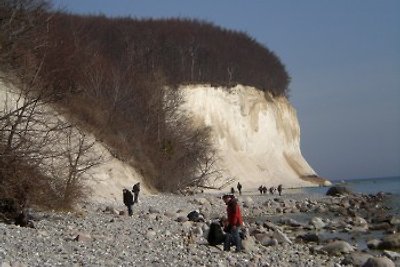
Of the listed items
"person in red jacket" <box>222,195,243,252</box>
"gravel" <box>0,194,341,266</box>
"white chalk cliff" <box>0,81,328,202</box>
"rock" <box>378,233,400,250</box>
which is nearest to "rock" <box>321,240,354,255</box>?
"gravel" <box>0,194,341,266</box>

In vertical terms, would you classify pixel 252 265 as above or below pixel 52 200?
below

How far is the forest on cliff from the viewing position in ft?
44.9

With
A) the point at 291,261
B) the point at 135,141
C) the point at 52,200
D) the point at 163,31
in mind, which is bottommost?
the point at 291,261

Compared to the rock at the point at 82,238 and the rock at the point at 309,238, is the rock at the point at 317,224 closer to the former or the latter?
the rock at the point at 309,238

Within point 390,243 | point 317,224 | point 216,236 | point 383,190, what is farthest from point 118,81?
point 383,190

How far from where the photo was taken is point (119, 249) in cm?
938

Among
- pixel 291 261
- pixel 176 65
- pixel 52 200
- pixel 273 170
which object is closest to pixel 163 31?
pixel 176 65

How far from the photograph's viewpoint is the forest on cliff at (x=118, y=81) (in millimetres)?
13695

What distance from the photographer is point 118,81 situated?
32000 mm

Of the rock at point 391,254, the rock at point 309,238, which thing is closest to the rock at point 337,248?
the rock at point 391,254

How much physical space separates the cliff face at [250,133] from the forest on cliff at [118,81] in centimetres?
150

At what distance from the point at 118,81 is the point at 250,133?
2235 cm

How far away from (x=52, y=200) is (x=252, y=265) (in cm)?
651

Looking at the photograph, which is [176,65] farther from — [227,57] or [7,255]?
[7,255]
